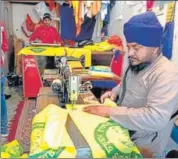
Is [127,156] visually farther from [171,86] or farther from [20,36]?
[20,36]

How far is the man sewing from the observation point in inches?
42.1

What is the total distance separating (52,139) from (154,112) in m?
0.39

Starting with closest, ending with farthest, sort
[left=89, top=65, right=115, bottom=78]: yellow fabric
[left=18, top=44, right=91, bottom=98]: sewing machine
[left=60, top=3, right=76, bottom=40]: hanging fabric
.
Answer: [left=89, top=65, right=115, bottom=78]: yellow fabric < [left=18, top=44, right=91, bottom=98]: sewing machine < [left=60, top=3, right=76, bottom=40]: hanging fabric

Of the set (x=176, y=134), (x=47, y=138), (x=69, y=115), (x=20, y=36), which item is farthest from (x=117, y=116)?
(x=20, y=36)

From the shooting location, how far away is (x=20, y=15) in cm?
498

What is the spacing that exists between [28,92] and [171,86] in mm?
3330

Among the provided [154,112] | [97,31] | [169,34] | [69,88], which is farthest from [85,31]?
[154,112]

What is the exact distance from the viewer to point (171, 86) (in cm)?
110

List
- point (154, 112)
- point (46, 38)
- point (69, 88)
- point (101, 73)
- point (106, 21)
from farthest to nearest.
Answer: point (46, 38)
point (106, 21)
point (101, 73)
point (69, 88)
point (154, 112)

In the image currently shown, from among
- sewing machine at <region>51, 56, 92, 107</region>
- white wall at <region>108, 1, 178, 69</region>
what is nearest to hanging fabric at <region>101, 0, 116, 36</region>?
white wall at <region>108, 1, 178, 69</region>

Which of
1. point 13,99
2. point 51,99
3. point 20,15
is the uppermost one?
point 20,15

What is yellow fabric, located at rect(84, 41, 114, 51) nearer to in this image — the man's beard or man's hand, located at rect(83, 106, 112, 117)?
the man's beard

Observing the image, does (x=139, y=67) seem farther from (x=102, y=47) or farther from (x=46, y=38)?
(x=46, y=38)

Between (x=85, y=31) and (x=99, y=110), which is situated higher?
(x=85, y=31)
